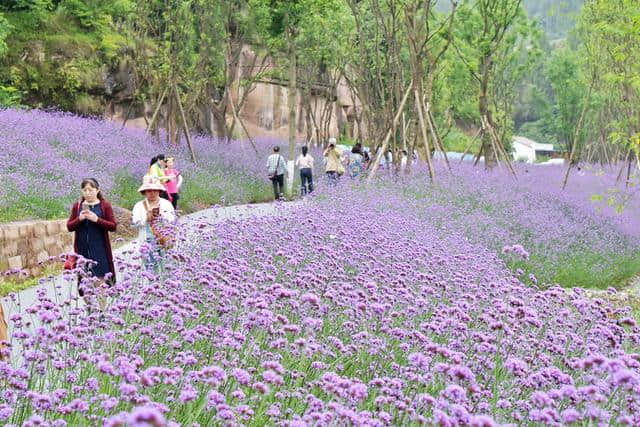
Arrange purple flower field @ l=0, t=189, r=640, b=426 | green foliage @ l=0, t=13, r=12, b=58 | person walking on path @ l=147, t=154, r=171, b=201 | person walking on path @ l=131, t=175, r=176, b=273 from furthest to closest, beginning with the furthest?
green foliage @ l=0, t=13, r=12, b=58 < person walking on path @ l=147, t=154, r=171, b=201 < person walking on path @ l=131, t=175, r=176, b=273 < purple flower field @ l=0, t=189, r=640, b=426

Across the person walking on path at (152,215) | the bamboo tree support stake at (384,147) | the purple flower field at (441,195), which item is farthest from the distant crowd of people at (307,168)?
the person walking on path at (152,215)

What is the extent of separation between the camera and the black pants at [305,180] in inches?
890

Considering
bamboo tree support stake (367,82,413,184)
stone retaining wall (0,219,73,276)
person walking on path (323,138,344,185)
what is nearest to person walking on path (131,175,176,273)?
stone retaining wall (0,219,73,276)

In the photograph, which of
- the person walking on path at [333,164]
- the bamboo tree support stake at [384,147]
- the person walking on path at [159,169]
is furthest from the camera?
the person walking on path at [333,164]

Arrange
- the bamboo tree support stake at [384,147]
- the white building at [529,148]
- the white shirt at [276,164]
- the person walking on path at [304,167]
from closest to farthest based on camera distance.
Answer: the bamboo tree support stake at [384,147] < the white shirt at [276,164] < the person walking on path at [304,167] < the white building at [529,148]

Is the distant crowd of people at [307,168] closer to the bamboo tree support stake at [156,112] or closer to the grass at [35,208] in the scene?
the bamboo tree support stake at [156,112]

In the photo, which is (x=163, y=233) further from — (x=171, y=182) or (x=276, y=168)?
(x=276, y=168)

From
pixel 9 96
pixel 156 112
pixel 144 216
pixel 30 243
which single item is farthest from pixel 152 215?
pixel 9 96

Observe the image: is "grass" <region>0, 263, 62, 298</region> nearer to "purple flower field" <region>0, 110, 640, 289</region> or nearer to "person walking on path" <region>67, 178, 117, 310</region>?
"purple flower field" <region>0, 110, 640, 289</region>

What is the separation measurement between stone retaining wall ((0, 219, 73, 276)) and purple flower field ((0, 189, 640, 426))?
4.09m

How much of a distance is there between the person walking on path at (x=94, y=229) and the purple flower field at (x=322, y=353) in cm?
124

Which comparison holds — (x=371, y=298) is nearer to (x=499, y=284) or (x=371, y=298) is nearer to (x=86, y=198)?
(x=499, y=284)

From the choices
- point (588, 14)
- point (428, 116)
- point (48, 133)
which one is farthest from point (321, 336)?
point (588, 14)

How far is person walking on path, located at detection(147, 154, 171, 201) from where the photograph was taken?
13241 millimetres
